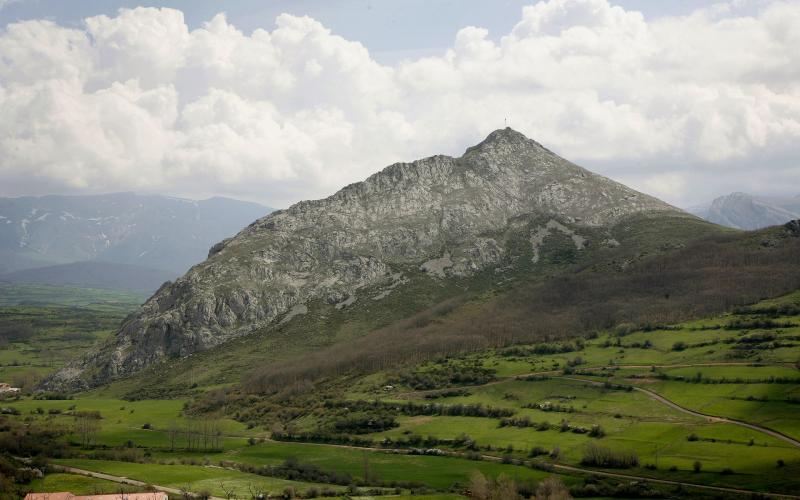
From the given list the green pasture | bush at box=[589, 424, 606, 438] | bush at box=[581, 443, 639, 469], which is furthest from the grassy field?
bush at box=[589, 424, 606, 438]

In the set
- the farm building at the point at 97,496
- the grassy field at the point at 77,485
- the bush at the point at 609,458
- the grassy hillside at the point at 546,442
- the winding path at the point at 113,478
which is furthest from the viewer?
the bush at the point at 609,458

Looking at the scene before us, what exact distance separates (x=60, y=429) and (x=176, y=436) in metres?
33.8

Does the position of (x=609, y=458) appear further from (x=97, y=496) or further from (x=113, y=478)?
(x=113, y=478)

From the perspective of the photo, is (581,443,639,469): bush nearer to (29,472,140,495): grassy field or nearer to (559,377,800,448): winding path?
(559,377,800,448): winding path

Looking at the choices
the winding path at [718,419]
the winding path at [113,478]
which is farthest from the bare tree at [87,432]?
the winding path at [718,419]

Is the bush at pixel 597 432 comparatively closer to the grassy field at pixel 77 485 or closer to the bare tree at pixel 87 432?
the grassy field at pixel 77 485

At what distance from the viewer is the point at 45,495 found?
116 metres

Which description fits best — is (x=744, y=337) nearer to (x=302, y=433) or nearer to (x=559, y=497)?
(x=559, y=497)

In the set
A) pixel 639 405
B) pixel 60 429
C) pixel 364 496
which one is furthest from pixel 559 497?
pixel 60 429

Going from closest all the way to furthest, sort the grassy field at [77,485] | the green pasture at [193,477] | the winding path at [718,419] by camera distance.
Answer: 1. the grassy field at [77,485]
2. the green pasture at [193,477]
3. the winding path at [718,419]

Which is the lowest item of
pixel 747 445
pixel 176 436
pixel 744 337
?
pixel 176 436

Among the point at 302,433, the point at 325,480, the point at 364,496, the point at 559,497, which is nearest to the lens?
the point at 559,497

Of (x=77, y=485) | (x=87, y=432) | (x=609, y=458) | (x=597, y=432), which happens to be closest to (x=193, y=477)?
(x=77, y=485)

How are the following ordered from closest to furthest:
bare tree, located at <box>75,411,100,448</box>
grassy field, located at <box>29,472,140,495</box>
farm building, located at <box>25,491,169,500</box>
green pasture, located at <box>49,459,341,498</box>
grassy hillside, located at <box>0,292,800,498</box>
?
1. farm building, located at <box>25,491,169,500</box>
2. grassy field, located at <box>29,472,140,495</box>
3. grassy hillside, located at <box>0,292,800,498</box>
4. green pasture, located at <box>49,459,341,498</box>
5. bare tree, located at <box>75,411,100,448</box>
